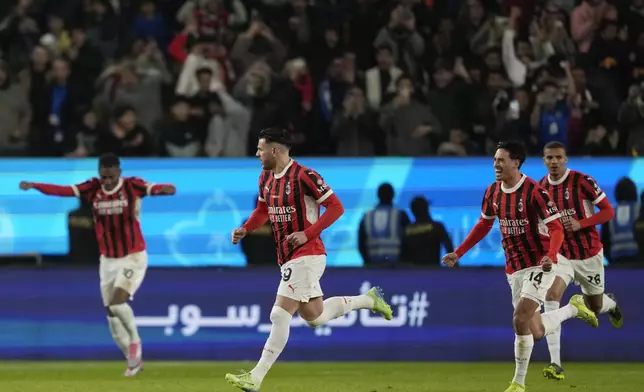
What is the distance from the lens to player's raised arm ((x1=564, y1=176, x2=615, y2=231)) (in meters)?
12.3

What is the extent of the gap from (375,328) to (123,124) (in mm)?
4298

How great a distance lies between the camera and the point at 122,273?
13.7 meters

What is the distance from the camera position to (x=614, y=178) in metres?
15.0

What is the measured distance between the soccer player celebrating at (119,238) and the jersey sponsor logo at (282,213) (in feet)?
11.9

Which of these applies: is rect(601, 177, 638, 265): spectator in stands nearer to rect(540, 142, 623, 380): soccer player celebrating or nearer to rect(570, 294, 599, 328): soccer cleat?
rect(540, 142, 623, 380): soccer player celebrating

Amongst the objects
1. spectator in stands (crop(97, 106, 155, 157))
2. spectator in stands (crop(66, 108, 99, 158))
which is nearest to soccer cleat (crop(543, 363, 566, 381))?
spectator in stands (crop(97, 106, 155, 157))

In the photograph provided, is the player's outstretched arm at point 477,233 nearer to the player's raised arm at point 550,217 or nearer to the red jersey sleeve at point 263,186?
the player's raised arm at point 550,217

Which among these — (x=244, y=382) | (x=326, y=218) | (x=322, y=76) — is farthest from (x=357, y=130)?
(x=244, y=382)

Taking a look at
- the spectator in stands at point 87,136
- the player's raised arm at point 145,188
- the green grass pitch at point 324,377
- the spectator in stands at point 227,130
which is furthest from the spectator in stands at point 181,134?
the green grass pitch at point 324,377

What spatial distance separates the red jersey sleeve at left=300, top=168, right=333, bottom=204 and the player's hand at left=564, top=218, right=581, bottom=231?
3.23 m

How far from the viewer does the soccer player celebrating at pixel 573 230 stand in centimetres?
1224

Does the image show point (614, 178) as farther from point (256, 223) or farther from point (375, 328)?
point (256, 223)

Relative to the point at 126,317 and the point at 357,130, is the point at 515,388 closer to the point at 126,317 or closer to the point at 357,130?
the point at 126,317

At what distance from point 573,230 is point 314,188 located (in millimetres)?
3406
